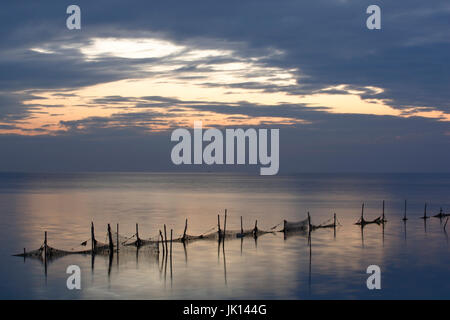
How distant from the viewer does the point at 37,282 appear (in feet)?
101

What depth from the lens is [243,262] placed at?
36750 millimetres

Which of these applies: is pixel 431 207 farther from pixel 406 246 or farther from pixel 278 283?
pixel 278 283

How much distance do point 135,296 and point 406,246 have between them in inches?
1075

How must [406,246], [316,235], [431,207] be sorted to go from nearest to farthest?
1. [406,246]
2. [316,235]
3. [431,207]

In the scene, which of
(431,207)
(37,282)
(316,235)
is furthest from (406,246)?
(431,207)

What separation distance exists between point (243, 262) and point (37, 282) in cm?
1448
